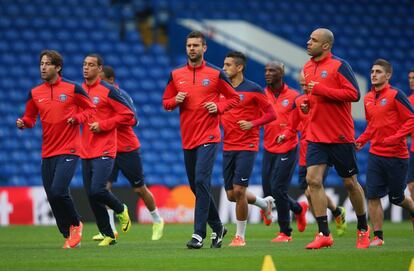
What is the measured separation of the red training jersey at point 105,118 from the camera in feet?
46.2

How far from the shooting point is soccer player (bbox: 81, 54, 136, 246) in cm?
1395

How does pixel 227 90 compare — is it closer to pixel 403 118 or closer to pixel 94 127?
pixel 94 127

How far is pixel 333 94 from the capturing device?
12.3 metres

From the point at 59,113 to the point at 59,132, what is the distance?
0.26m

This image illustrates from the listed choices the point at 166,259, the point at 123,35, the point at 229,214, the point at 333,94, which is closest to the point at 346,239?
the point at 333,94

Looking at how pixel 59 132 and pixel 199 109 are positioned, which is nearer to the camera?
pixel 199 109

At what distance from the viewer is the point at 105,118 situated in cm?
1465

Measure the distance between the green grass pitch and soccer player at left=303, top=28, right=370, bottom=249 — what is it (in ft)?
2.16

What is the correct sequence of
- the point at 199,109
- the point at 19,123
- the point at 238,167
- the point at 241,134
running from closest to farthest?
the point at 199,109
the point at 19,123
the point at 238,167
the point at 241,134

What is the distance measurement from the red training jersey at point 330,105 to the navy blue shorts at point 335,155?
82 millimetres

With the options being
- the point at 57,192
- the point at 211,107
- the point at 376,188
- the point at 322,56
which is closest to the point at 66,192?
the point at 57,192

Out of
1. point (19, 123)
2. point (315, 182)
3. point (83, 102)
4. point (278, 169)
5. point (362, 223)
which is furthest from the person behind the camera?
point (278, 169)

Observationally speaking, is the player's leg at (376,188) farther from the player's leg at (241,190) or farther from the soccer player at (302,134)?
the player's leg at (241,190)

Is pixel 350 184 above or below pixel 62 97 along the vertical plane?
below
